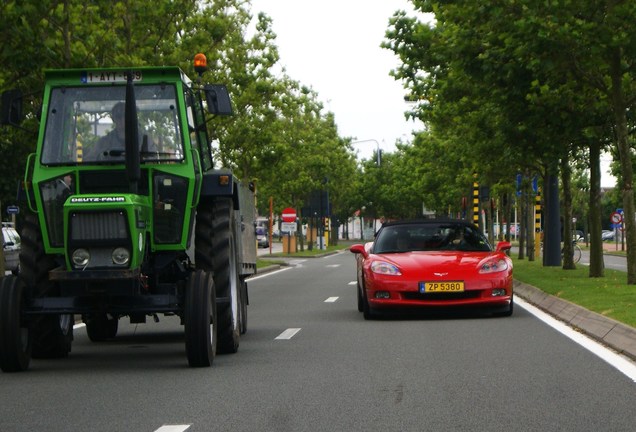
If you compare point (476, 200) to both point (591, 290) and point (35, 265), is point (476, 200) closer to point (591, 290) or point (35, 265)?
point (591, 290)

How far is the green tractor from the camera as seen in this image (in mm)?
11078

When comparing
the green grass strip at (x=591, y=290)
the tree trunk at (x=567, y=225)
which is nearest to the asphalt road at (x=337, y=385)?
the green grass strip at (x=591, y=290)

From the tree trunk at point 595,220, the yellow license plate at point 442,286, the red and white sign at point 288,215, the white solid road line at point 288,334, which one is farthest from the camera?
the red and white sign at point 288,215

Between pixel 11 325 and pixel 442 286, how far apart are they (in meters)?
7.16

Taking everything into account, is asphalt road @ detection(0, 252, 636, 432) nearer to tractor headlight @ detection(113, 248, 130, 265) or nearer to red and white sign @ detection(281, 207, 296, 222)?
tractor headlight @ detection(113, 248, 130, 265)

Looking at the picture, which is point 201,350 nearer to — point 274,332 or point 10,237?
point 274,332

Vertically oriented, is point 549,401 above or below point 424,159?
below

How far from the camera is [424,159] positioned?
72438 millimetres

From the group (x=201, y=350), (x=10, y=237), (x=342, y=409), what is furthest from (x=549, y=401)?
(x=10, y=237)

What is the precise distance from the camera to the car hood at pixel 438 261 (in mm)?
16734

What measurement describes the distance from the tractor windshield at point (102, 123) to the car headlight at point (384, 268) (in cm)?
554

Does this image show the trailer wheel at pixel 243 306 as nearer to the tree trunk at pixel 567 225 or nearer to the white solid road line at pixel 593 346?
the white solid road line at pixel 593 346

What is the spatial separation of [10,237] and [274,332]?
2087 cm

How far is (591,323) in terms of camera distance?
14.8 meters
